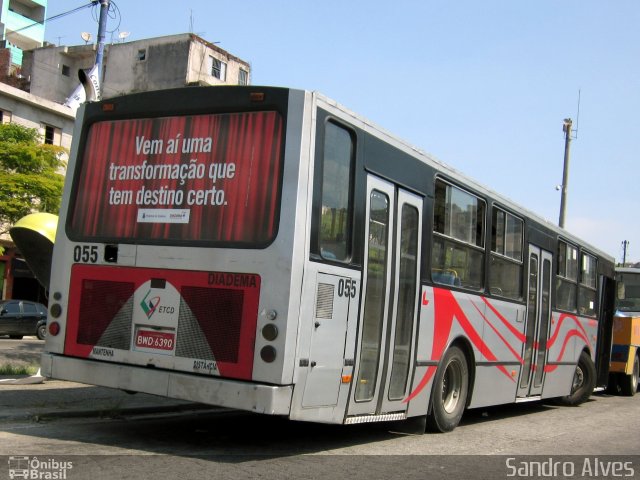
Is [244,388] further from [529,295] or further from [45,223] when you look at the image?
[529,295]

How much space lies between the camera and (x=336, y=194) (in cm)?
702

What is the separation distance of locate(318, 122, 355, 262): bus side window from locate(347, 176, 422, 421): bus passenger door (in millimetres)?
331

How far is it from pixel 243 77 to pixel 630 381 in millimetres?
47877

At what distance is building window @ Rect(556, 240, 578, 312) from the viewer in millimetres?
13028

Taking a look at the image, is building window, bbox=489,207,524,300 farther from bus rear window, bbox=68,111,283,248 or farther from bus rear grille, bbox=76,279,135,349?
bus rear grille, bbox=76,279,135,349

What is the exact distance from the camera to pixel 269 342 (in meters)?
6.41

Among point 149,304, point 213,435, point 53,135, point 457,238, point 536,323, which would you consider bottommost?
point 213,435

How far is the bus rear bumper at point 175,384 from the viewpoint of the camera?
6285mm

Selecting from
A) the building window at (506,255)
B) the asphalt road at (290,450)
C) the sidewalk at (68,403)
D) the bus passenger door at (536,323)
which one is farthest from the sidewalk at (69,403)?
the bus passenger door at (536,323)

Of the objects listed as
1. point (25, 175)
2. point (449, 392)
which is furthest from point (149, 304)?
point (25, 175)

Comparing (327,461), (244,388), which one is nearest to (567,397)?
(327,461)

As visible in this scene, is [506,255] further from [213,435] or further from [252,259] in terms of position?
[252,259]

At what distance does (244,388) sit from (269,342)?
440 millimetres

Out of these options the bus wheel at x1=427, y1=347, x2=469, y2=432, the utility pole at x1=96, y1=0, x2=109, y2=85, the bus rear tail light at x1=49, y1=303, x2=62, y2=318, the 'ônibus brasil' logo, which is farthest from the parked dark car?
the 'ônibus brasil' logo
